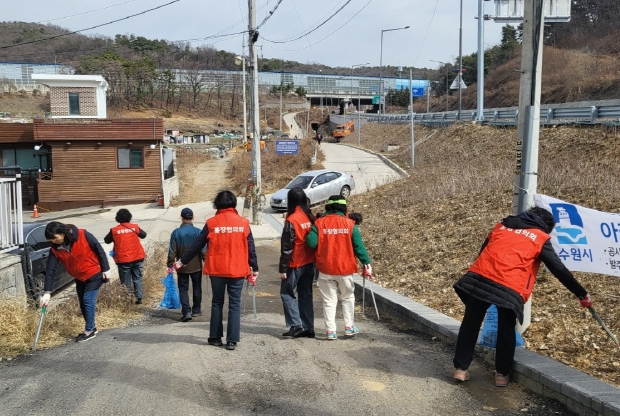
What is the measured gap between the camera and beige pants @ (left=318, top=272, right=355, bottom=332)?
674cm

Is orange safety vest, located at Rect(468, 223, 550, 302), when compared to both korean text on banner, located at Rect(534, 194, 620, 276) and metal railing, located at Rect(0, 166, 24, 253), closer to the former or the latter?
korean text on banner, located at Rect(534, 194, 620, 276)

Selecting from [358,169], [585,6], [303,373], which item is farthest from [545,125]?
[585,6]

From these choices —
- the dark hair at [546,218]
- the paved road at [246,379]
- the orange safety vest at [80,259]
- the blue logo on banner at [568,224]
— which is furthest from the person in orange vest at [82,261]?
the blue logo on banner at [568,224]

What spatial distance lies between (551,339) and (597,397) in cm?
195

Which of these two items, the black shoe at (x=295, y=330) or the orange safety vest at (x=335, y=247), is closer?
the orange safety vest at (x=335, y=247)

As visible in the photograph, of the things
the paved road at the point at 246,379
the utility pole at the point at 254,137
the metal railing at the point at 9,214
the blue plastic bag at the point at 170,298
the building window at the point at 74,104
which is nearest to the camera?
the paved road at the point at 246,379

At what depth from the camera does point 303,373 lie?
5.58 m

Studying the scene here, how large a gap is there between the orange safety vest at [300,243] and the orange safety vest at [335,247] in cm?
21

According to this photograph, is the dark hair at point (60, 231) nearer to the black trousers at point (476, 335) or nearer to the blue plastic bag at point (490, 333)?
the black trousers at point (476, 335)

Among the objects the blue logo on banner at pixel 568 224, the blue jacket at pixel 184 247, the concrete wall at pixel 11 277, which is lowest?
the concrete wall at pixel 11 277

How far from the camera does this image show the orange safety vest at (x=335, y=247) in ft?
21.7

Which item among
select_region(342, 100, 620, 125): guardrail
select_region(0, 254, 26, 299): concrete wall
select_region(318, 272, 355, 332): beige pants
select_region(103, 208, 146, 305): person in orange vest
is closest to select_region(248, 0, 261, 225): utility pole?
select_region(342, 100, 620, 125): guardrail

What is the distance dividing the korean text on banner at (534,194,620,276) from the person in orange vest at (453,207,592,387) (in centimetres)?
83

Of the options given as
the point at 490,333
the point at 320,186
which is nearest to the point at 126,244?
the point at 490,333
